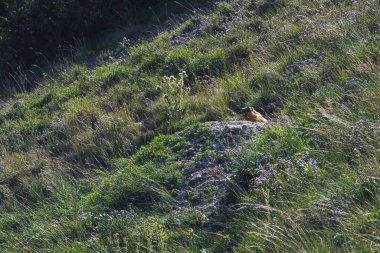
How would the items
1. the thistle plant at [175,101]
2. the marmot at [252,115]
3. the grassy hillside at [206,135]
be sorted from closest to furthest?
1. the grassy hillside at [206,135]
2. the marmot at [252,115]
3. the thistle plant at [175,101]

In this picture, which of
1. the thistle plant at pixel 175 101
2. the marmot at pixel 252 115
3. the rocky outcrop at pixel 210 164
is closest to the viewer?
the rocky outcrop at pixel 210 164

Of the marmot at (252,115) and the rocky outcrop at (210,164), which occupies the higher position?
the rocky outcrop at (210,164)

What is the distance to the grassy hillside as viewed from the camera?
4703 millimetres

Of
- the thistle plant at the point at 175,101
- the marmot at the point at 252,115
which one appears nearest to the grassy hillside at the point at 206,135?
the thistle plant at the point at 175,101

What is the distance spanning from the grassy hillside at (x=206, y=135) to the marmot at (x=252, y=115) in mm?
197

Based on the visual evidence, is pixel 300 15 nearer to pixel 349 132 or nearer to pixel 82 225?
pixel 349 132

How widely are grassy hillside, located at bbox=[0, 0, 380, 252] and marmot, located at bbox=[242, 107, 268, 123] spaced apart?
0.20 meters

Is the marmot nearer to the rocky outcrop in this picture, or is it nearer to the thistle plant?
the rocky outcrop

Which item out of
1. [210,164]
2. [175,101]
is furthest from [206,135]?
[175,101]

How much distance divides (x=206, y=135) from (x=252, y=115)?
2.09 ft

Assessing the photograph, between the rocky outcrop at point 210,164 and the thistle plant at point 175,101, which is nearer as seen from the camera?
the rocky outcrop at point 210,164

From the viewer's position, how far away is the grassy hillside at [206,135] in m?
4.70

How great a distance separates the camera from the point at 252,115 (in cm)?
682

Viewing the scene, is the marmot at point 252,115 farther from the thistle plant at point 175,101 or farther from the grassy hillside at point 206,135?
the thistle plant at point 175,101
